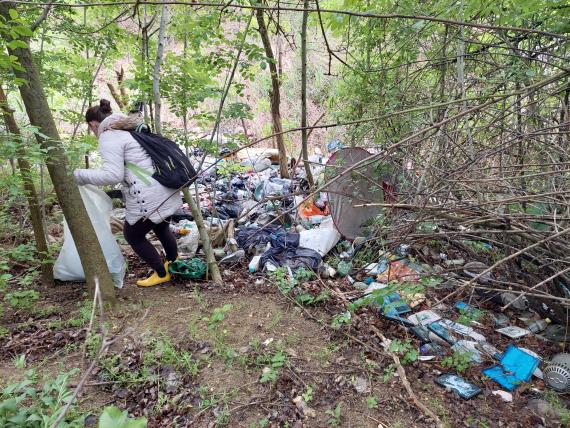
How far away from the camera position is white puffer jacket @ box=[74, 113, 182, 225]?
2.53m

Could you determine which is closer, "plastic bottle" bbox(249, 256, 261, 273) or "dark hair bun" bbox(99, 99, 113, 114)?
"dark hair bun" bbox(99, 99, 113, 114)

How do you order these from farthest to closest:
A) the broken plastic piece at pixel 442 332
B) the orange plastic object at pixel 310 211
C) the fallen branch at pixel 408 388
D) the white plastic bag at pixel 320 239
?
the orange plastic object at pixel 310 211 → the white plastic bag at pixel 320 239 → the broken plastic piece at pixel 442 332 → the fallen branch at pixel 408 388

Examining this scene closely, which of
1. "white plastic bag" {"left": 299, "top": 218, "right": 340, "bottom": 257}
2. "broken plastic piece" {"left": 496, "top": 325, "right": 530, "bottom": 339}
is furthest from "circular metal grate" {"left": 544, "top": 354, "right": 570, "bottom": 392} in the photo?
"white plastic bag" {"left": 299, "top": 218, "right": 340, "bottom": 257}

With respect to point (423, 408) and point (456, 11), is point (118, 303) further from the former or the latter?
point (456, 11)

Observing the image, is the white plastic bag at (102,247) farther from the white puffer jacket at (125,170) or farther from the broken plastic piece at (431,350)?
the broken plastic piece at (431,350)

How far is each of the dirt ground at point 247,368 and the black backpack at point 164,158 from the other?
955 millimetres

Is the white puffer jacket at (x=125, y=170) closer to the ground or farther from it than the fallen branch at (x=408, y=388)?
farther from it

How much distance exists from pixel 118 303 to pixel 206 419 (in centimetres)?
118

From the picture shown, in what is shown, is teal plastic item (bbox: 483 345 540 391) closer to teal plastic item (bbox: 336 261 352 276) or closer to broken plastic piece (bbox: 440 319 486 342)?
broken plastic piece (bbox: 440 319 486 342)

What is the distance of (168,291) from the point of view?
3.03 m

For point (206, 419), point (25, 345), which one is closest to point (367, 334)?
point (206, 419)

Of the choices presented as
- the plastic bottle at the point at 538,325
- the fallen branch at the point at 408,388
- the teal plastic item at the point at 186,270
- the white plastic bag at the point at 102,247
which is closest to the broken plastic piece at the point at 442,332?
the fallen branch at the point at 408,388

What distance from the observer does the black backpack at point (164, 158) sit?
2.64 meters

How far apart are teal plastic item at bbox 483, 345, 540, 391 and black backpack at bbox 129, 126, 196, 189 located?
2462mm
